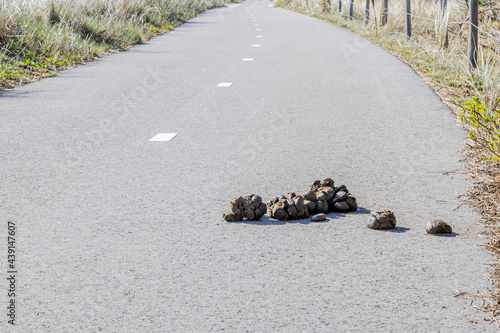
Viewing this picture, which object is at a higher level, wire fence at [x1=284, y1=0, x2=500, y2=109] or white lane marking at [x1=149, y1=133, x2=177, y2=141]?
white lane marking at [x1=149, y1=133, x2=177, y2=141]

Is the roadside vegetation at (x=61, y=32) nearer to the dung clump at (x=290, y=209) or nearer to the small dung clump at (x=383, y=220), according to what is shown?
the dung clump at (x=290, y=209)

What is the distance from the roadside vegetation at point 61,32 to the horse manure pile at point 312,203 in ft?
24.3

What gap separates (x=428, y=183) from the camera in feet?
17.7

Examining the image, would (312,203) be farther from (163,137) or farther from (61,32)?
(61,32)

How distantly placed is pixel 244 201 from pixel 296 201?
14.8 inches

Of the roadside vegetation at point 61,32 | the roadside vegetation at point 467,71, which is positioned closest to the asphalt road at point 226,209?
the roadside vegetation at point 467,71

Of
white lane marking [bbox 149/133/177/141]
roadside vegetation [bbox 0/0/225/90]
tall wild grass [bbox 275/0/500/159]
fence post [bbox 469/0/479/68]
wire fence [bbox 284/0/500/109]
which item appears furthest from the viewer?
roadside vegetation [bbox 0/0/225/90]

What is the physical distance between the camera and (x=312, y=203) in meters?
4.69

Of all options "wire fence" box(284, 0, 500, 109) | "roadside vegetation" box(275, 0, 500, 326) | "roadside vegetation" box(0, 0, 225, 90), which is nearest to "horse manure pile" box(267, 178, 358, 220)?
"roadside vegetation" box(275, 0, 500, 326)

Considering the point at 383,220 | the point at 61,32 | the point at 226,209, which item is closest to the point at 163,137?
the point at 226,209

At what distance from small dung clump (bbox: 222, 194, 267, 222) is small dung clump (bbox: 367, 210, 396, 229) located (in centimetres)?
80

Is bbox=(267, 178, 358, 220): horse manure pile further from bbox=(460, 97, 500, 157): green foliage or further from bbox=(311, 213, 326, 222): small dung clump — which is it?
bbox=(460, 97, 500, 157): green foliage

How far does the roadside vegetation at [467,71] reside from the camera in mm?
4693

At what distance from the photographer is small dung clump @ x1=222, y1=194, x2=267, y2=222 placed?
15.0ft
